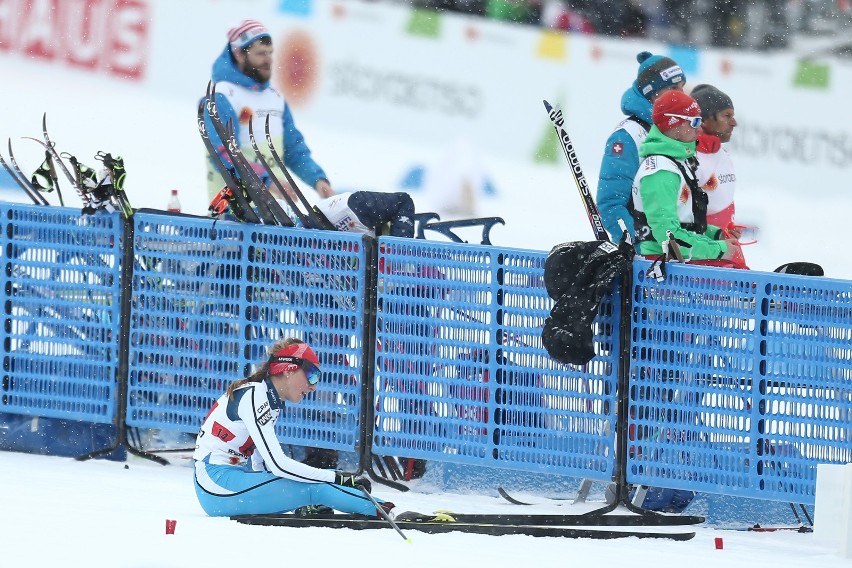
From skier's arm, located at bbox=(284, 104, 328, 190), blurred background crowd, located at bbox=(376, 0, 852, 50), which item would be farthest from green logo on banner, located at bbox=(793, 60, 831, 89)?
skier's arm, located at bbox=(284, 104, 328, 190)

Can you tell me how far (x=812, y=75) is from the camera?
1538 cm

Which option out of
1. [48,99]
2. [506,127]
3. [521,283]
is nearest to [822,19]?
[506,127]

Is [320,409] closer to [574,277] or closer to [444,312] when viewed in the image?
[444,312]

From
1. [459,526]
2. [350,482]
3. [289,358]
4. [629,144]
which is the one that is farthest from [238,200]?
[459,526]

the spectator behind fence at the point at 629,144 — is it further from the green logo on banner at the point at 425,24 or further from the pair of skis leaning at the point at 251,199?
the green logo on banner at the point at 425,24

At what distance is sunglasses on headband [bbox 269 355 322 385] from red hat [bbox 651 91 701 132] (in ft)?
7.12

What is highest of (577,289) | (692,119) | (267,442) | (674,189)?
(692,119)

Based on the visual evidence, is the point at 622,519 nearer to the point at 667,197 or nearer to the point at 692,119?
the point at 667,197

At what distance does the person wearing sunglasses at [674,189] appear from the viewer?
328 inches

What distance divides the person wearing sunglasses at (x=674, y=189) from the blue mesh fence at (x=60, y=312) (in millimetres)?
2909

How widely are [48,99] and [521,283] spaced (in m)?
8.58

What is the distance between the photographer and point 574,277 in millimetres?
8133

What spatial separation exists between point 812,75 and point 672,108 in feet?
24.4

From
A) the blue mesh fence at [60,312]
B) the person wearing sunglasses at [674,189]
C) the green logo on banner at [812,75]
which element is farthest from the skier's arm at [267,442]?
the green logo on banner at [812,75]
